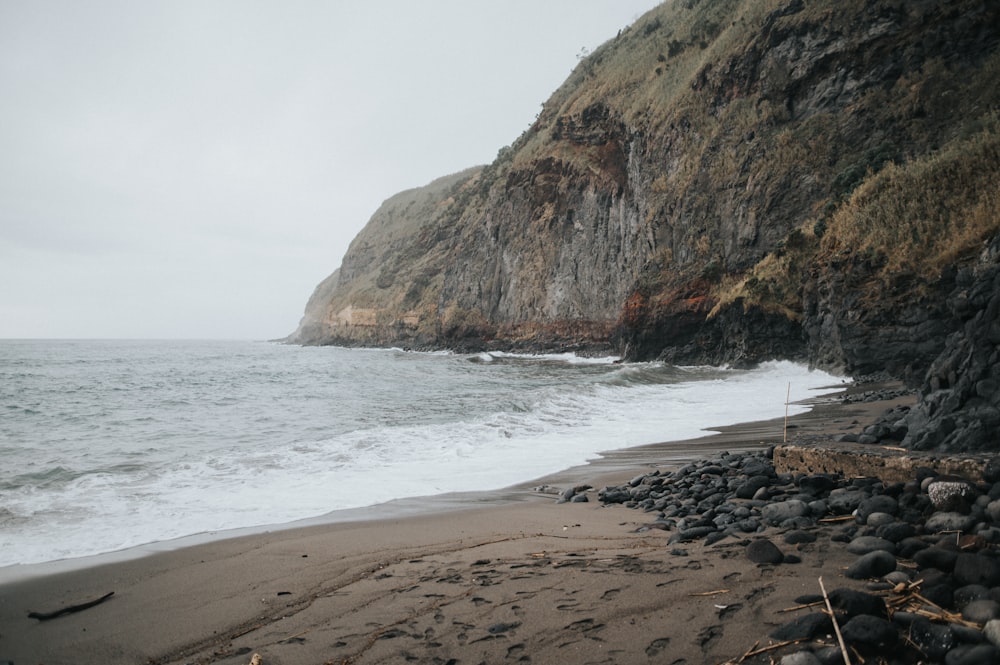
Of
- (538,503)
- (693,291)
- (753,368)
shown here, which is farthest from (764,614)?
(693,291)

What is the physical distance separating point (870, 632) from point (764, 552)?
1.07 meters

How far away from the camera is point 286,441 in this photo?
984 cm

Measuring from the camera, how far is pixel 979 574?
6.98 ft

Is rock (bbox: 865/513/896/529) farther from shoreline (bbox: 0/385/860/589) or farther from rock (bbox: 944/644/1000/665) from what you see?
shoreline (bbox: 0/385/860/589)

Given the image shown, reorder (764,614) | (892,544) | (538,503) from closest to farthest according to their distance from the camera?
(764,614)
(892,544)
(538,503)

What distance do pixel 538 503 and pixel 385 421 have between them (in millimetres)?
6825

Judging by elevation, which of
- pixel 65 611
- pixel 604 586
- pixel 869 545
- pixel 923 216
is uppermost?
pixel 923 216

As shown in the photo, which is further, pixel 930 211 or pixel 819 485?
pixel 930 211

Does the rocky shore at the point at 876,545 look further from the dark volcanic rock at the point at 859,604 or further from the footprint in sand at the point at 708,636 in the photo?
the footprint in sand at the point at 708,636

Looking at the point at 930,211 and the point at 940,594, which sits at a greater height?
the point at 930,211

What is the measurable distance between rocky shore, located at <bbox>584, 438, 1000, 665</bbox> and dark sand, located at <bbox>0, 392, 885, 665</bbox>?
0.39 feet

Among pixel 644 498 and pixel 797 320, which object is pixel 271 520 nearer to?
pixel 644 498

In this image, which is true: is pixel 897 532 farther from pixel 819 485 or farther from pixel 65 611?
pixel 65 611

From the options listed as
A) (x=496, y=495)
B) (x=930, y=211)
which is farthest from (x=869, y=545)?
(x=930, y=211)
